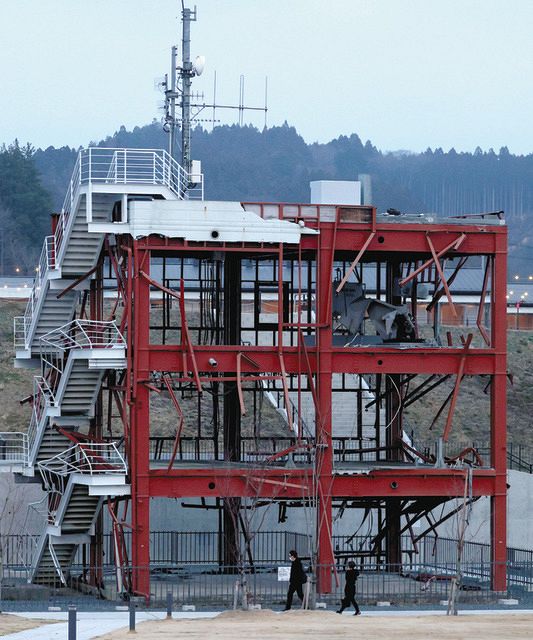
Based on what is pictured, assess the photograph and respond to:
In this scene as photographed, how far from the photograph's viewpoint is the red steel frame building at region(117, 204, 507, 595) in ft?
186

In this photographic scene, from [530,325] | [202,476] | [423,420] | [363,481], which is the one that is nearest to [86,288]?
[202,476]

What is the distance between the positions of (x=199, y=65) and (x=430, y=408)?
38004 mm

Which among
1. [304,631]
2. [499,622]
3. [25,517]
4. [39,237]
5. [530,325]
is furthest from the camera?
[39,237]

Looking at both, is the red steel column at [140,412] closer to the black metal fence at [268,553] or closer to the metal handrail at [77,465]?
the metal handrail at [77,465]

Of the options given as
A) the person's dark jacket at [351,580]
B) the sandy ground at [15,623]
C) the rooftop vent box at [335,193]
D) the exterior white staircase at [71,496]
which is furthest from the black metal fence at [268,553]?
the rooftop vent box at [335,193]

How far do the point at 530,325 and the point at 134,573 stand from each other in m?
73.7

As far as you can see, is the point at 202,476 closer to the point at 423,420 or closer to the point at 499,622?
the point at 499,622

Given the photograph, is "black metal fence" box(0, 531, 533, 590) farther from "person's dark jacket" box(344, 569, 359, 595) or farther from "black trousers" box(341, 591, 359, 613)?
"person's dark jacket" box(344, 569, 359, 595)

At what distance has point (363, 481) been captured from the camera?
5841 cm

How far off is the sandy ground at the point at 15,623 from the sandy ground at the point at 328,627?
321 centimetres

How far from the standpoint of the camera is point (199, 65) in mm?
67000

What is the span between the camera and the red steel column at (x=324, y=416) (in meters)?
57.7

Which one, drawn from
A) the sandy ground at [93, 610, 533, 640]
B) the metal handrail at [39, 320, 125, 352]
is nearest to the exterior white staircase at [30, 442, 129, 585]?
the metal handrail at [39, 320, 125, 352]

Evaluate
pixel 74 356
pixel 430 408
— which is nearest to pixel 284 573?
pixel 74 356
